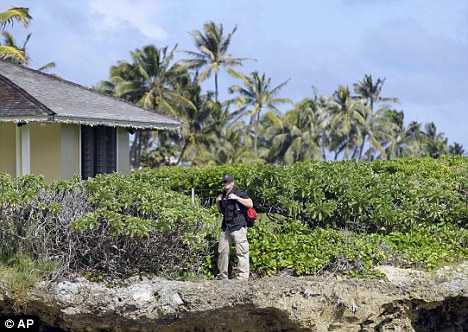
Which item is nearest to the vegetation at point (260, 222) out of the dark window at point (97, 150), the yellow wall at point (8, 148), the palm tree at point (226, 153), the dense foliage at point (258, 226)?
the dense foliage at point (258, 226)

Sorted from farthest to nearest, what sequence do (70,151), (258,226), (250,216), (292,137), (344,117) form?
(344,117) < (292,137) < (70,151) < (258,226) < (250,216)

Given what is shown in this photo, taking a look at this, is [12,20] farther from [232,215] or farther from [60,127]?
[232,215]

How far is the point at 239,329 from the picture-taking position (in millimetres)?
11906

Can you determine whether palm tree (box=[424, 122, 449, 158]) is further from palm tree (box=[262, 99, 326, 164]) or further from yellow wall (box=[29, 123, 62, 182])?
yellow wall (box=[29, 123, 62, 182])

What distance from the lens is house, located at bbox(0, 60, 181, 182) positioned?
17.3 meters

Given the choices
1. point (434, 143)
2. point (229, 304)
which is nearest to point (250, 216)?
point (229, 304)

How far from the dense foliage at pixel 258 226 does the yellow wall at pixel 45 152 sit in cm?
439

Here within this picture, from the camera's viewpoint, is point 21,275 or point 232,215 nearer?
point 21,275

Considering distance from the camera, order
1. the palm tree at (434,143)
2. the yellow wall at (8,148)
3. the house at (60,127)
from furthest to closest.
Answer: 1. the palm tree at (434,143)
2. the yellow wall at (8,148)
3. the house at (60,127)

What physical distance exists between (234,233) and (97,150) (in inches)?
330

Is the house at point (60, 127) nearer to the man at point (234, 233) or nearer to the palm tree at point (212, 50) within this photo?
the man at point (234, 233)

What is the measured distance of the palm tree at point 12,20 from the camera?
30750mm

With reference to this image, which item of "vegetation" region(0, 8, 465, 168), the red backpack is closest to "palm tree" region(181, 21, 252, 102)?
"vegetation" region(0, 8, 465, 168)

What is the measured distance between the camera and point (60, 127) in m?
18.3
